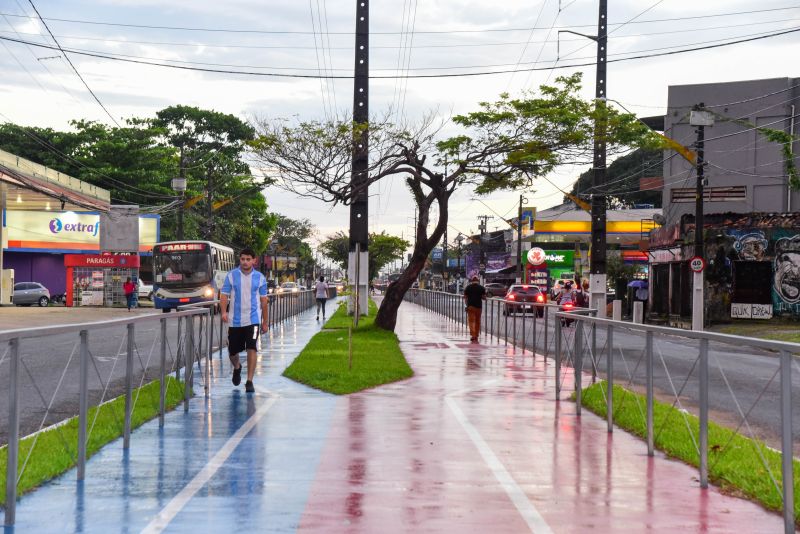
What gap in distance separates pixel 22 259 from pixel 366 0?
1511 inches

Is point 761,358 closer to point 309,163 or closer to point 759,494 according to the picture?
point 759,494

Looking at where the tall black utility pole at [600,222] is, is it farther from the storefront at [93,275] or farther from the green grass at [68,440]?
the storefront at [93,275]

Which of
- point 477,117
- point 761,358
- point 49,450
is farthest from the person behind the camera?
point 477,117

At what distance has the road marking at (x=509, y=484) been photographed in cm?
663

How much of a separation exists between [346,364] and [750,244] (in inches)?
1071

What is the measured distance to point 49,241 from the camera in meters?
61.9

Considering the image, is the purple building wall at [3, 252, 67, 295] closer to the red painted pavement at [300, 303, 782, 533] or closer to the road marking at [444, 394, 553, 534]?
the red painted pavement at [300, 303, 782, 533]

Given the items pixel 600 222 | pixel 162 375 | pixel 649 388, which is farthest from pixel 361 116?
pixel 649 388

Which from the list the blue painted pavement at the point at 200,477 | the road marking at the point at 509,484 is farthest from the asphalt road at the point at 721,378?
the blue painted pavement at the point at 200,477

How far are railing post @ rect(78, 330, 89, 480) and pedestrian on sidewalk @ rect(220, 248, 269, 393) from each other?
17.8ft

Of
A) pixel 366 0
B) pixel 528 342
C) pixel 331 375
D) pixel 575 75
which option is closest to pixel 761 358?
pixel 331 375

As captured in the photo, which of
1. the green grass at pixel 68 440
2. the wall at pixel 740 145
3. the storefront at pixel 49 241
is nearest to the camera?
the green grass at pixel 68 440

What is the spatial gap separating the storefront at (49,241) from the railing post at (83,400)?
51.9 meters

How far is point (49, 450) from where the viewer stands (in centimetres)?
876
